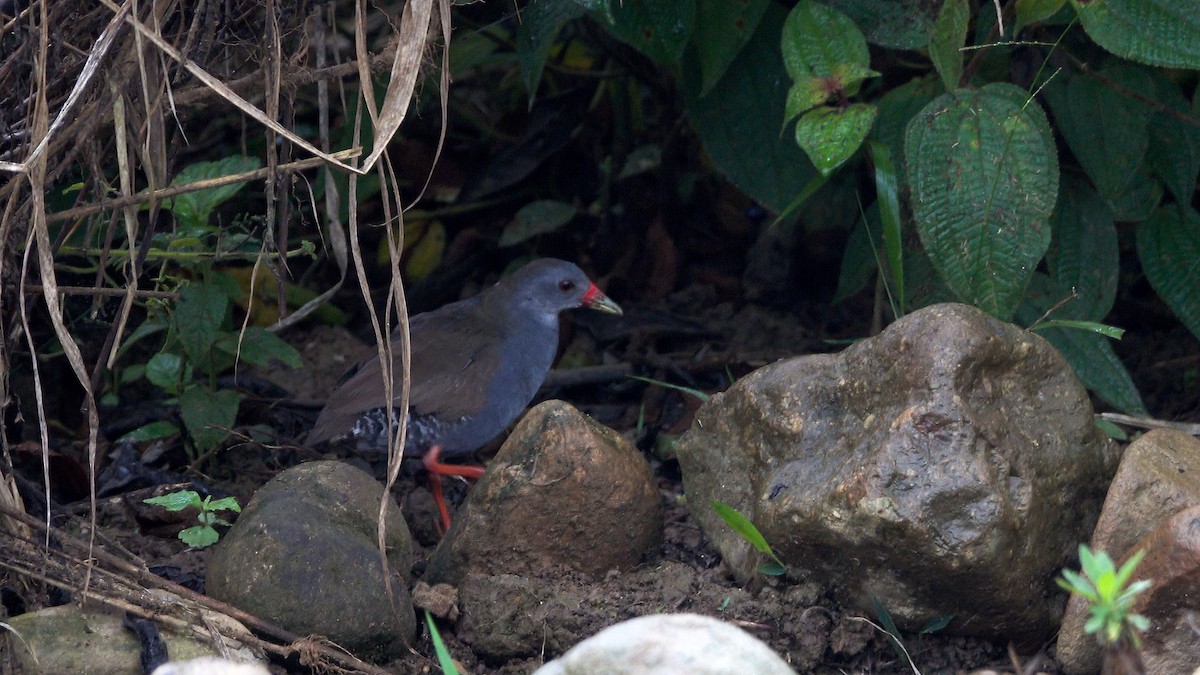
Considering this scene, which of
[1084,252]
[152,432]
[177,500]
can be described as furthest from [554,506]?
[1084,252]

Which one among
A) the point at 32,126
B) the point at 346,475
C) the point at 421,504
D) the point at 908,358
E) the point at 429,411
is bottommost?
the point at 421,504

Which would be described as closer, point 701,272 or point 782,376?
point 782,376

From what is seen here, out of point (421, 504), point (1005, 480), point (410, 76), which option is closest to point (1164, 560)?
point (1005, 480)

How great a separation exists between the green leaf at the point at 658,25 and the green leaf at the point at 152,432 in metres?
1.88

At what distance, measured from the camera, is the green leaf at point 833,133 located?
10.6ft

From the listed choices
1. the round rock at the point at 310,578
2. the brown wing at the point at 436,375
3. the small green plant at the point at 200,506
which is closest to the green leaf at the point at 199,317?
the brown wing at the point at 436,375

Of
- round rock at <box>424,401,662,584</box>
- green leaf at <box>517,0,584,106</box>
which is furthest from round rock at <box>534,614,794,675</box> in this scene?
green leaf at <box>517,0,584,106</box>

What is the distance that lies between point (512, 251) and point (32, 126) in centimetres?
273

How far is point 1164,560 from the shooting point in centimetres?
252

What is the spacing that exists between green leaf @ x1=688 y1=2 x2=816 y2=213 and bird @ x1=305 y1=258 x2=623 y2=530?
83 cm

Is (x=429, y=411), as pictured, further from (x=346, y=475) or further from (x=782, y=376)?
(x=782, y=376)

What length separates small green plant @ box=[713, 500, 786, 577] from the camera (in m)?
2.87

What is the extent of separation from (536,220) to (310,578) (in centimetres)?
262

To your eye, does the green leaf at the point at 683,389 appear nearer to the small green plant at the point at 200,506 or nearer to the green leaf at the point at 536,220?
the green leaf at the point at 536,220
